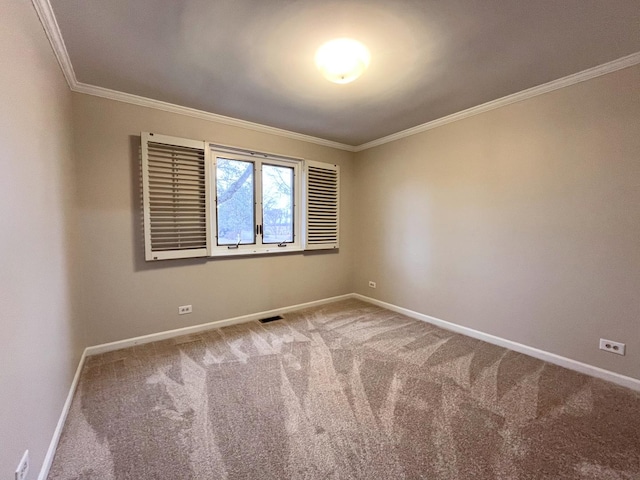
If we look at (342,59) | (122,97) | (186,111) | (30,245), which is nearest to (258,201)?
(186,111)

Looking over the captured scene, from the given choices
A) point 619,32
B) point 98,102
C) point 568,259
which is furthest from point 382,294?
point 98,102

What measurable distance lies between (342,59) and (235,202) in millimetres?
2102

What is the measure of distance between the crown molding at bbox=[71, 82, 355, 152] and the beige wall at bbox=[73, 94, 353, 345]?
0.17ft

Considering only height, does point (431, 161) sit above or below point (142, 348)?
above

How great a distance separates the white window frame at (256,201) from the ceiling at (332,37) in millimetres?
660

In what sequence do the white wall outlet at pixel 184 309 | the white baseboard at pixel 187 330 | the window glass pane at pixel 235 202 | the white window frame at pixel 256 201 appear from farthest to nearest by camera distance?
the window glass pane at pixel 235 202
the white window frame at pixel 256 201
the white wall outlet at pixel 184 309
the white baseboard at pixel 187 330

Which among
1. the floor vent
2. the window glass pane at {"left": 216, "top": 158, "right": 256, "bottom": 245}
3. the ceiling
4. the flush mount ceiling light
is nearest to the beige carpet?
the floor vent

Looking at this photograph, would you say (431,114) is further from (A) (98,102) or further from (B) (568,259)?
(A) (98,102)

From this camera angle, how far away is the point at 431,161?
3430mm

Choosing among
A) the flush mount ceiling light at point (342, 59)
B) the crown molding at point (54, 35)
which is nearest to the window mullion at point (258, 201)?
the flush mount ceiling light at point (342, 59)

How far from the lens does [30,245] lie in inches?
53.4

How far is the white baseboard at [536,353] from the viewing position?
7.10 feet

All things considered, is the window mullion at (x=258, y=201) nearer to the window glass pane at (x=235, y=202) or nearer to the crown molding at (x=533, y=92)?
the window glass pane at (x=235, y=202)

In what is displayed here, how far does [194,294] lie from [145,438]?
1688mm
